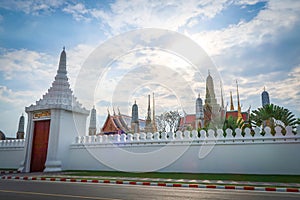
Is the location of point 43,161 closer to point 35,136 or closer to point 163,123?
point 35,136

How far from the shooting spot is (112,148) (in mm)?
16312

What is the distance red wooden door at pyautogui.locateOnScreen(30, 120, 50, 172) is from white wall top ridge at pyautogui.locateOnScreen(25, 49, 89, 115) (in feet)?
3.87

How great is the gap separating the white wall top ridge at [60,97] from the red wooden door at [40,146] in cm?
118

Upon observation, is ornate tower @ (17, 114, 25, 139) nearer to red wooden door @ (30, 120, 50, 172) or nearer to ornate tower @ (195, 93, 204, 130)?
red wooden door @ (30, 120, 50, 172)

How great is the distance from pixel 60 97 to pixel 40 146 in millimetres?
3384

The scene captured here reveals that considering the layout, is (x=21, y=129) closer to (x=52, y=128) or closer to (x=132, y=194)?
(x=52, y=128)

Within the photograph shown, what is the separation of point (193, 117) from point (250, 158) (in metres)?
29.0

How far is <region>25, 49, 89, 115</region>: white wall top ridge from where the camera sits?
684 inches

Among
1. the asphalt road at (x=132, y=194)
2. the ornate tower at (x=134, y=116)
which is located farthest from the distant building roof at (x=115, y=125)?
the asphalt road at (x=132, y=194)

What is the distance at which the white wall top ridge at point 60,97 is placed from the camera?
1737cm

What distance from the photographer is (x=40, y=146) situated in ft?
→ 57.2

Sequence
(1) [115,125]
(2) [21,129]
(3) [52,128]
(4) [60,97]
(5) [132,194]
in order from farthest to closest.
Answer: (1) [115,125], (2) [21,129], (4) [60,97], (3) [52,128], (5) [132,194]


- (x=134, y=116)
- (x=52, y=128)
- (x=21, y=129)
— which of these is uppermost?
(x=134, y=116)

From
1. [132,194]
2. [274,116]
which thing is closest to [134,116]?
[274,116]
